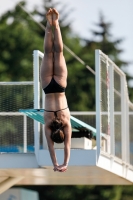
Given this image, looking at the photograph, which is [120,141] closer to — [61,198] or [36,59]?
[36,59]

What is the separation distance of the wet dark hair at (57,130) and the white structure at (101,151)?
538cm

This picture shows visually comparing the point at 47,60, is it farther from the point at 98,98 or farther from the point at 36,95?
the point at 36,95

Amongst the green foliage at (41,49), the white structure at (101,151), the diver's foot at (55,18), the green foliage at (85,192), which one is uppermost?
the green foliage at (41,49)

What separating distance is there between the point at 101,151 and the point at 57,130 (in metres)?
5.74

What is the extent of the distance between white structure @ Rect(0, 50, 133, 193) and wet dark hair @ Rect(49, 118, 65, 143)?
5383 millimetres

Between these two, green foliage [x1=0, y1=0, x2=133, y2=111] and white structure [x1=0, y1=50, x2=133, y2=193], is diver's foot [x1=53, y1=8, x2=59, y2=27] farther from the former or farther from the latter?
green foliage [x1=0, y1=0, x2=133, y2=111]

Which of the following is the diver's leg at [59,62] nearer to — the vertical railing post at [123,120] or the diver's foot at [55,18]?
the diver's foot at [55,18]

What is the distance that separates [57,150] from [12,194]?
21.8 feet

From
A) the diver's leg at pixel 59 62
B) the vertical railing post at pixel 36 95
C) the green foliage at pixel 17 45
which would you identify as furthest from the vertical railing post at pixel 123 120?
the green foliage at pixel 17 45

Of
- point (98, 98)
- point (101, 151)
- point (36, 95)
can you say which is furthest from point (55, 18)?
point (36, 95)

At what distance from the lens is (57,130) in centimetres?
1513

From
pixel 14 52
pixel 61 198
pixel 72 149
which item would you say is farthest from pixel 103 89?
pixel 14 52

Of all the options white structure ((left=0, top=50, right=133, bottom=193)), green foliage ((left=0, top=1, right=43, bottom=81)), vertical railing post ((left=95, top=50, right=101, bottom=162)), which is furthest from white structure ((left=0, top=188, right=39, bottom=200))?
green foliage ((left=0, top=1, right=43, bottom=81))

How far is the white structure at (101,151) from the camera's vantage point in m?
20.9
